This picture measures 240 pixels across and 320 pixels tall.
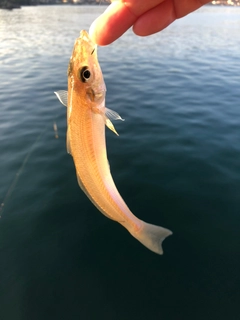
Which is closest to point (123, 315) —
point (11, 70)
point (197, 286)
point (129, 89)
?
point (197, 286)

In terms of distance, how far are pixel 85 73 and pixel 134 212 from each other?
3.96 metres

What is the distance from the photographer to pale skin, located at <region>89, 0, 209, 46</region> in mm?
2465

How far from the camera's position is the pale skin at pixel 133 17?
97.0 inches

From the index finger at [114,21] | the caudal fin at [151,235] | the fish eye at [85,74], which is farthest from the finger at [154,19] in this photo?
the caudal fin at [151,235]

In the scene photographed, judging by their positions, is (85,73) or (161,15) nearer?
(85,73)

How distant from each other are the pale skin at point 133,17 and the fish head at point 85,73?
182 millimetres

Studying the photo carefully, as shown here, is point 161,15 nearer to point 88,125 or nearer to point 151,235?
point 88,125

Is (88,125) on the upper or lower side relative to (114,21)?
lower

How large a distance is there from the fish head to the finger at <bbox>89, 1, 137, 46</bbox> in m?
0.12

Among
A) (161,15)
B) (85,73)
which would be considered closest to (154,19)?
(161,15)

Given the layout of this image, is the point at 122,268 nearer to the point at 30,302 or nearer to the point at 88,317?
the point at 88,317

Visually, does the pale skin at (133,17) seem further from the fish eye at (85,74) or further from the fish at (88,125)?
the fish eye at (85,74)

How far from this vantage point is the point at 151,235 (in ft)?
8.75

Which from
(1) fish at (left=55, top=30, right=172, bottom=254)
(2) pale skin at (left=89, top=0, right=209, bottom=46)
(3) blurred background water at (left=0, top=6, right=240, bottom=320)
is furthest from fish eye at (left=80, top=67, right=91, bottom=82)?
(3) blurred background water at (left=0, top=6, right=240, bottom=320)
